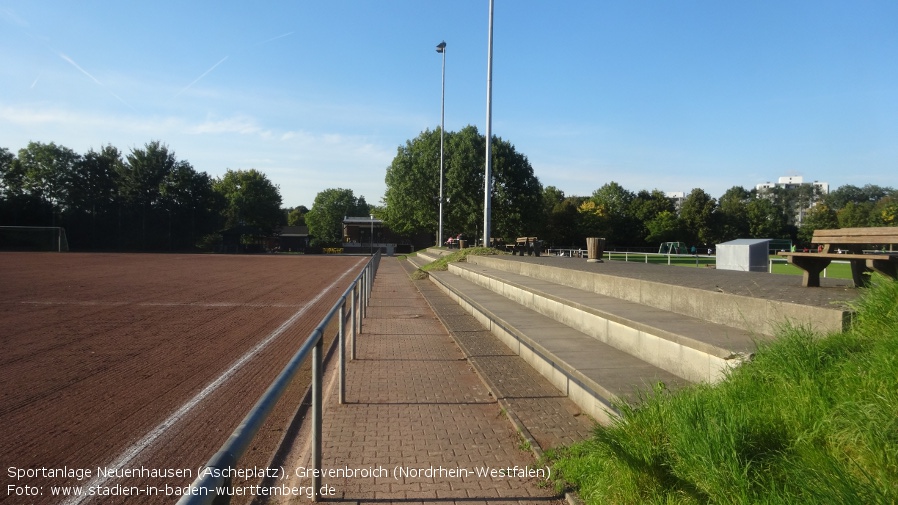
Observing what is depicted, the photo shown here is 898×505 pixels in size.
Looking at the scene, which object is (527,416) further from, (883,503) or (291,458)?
(883,503)

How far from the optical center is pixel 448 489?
415 centimetres

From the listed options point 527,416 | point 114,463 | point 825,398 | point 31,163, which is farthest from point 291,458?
point 31,163

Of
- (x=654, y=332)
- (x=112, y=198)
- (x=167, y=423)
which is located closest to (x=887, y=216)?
(x=654, y=332)

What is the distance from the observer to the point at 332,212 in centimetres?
13650

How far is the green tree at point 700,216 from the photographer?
74250 mm

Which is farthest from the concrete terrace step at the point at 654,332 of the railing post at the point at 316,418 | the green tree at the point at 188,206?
the green tree at the point at 188,206

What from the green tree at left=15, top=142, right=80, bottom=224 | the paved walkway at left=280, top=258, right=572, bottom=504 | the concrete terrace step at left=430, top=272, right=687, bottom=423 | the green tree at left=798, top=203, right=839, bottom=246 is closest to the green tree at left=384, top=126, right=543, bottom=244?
the green tree at left=798, top=203, right=839, bottom=246

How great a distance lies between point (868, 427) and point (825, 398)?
46cm

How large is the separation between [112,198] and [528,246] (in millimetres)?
60727

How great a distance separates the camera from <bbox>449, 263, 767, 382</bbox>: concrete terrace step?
504 centimetres

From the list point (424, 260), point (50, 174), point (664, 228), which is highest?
point (50, 174)

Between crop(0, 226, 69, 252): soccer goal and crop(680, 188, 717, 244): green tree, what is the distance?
66202 millimetres

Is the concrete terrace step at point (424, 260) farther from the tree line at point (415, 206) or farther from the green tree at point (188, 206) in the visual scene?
the green tree at point (188, 206)

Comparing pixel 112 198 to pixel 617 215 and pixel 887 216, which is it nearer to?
pixel 617 215
